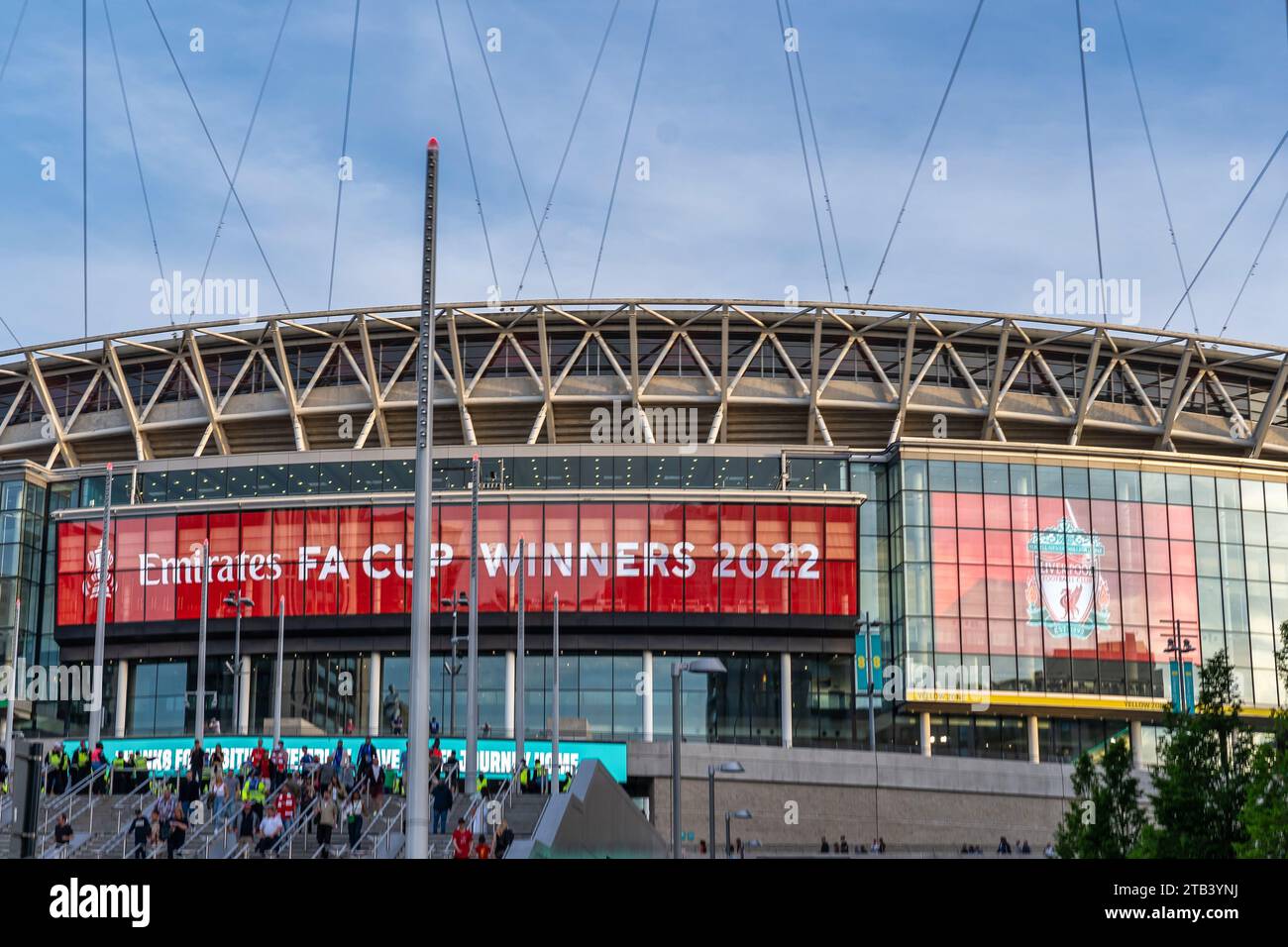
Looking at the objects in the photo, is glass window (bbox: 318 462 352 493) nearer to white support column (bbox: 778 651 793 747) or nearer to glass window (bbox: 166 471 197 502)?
glass window (bbox: 166 471 197 502)

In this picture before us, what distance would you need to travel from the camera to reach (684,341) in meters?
88.4

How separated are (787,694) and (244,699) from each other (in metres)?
25.6

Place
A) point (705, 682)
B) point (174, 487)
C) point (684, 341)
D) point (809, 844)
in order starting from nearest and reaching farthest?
point (809, 844), point (705, 682), point (174, 487), point (684, 341)

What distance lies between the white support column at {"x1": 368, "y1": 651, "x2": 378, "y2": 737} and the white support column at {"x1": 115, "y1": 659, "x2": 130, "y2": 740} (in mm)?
11919

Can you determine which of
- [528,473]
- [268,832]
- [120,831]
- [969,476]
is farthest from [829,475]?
[268,832]

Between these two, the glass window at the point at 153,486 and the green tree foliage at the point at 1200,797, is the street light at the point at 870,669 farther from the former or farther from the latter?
the green tree foliage at the point at 1200,797

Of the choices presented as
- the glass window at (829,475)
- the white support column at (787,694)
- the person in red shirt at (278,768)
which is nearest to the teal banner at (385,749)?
the white support column at (787,694)

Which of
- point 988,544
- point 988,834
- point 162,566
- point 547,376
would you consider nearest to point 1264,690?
point 988,544

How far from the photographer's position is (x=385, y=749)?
6012 centimetres

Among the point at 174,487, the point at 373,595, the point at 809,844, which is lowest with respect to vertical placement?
the point at 809,844

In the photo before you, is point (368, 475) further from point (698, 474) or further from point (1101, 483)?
point (1101, 483)
